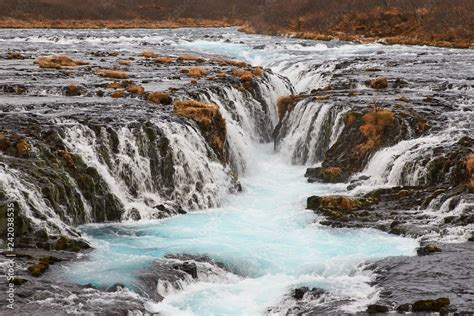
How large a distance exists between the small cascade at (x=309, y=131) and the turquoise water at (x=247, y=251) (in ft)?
23.9

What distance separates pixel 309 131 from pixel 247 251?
57.8ft

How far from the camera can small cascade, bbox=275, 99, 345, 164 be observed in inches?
1534

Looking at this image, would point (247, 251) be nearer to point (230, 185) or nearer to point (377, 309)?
point (377, 309)

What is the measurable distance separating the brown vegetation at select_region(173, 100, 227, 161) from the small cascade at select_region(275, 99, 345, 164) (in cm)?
609

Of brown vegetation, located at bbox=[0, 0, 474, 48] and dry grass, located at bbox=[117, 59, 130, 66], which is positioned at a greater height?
brown vegetation, located at bbox=[0, 0, 474, 48]

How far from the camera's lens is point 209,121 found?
36000 millimetres

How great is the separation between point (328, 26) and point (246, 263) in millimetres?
104780

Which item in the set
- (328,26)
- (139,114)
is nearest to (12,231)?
(139,114)

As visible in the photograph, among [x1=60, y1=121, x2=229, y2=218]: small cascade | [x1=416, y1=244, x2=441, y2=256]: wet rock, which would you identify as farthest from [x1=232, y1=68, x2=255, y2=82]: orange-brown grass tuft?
[x1=416, y1=244, x2=441, y2=256]: wet rock

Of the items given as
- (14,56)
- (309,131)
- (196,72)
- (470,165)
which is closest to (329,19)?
(14,56)

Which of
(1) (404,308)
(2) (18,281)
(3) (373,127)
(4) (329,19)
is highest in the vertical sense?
(4) (329,19)

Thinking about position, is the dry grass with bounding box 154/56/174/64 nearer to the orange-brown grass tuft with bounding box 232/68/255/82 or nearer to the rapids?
the rapids

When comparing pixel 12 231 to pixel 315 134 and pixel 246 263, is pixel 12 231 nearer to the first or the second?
pixel 246 263

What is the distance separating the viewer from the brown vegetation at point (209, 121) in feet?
116
